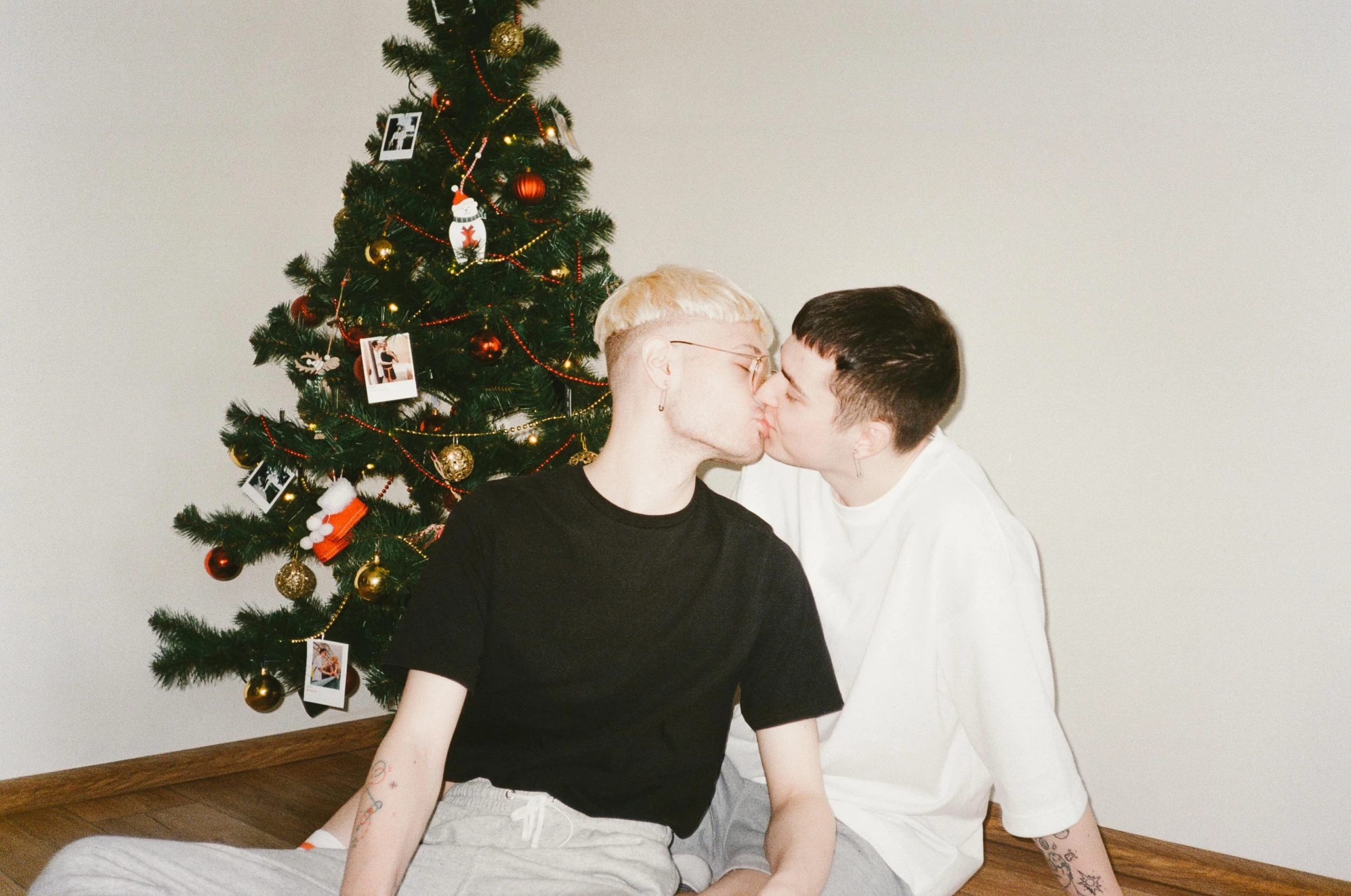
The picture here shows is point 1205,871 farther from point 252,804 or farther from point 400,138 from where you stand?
point 400,138

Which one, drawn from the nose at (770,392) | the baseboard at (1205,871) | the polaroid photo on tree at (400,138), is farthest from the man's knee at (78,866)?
the baseboard at (1205,871)

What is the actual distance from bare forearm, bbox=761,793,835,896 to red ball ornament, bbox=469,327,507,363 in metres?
1.29

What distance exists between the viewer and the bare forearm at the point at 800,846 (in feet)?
3.58

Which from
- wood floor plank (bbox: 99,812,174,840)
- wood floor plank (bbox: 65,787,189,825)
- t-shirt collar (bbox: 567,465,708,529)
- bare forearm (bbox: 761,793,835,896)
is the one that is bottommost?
wood floor plank (bbox: 65,787,189,825)

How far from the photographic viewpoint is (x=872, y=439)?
1.47 m

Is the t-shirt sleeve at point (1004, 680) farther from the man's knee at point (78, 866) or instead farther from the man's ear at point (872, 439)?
the man's knee at point (78, 866)

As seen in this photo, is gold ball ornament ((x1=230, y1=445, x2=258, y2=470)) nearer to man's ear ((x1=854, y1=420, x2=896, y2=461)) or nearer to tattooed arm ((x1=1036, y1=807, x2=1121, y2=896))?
man's ear ((x1=854, y1=420, x2=896, y2=461))

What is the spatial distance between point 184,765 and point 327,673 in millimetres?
727

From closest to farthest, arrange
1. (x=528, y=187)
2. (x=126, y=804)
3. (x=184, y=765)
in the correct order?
(x=528, y=187) → (x=126, y=804) → (x=184, y=765)

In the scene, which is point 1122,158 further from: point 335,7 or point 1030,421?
point 335,7

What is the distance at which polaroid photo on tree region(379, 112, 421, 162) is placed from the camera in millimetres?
2193

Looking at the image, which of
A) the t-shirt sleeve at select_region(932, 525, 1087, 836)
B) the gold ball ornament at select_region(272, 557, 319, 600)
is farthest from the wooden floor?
the t-shirt sleeve at select_region(932, 525, 1087, 836)

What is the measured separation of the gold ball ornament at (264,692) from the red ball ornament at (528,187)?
1359mm

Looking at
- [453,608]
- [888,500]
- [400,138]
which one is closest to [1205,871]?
[888,500]
